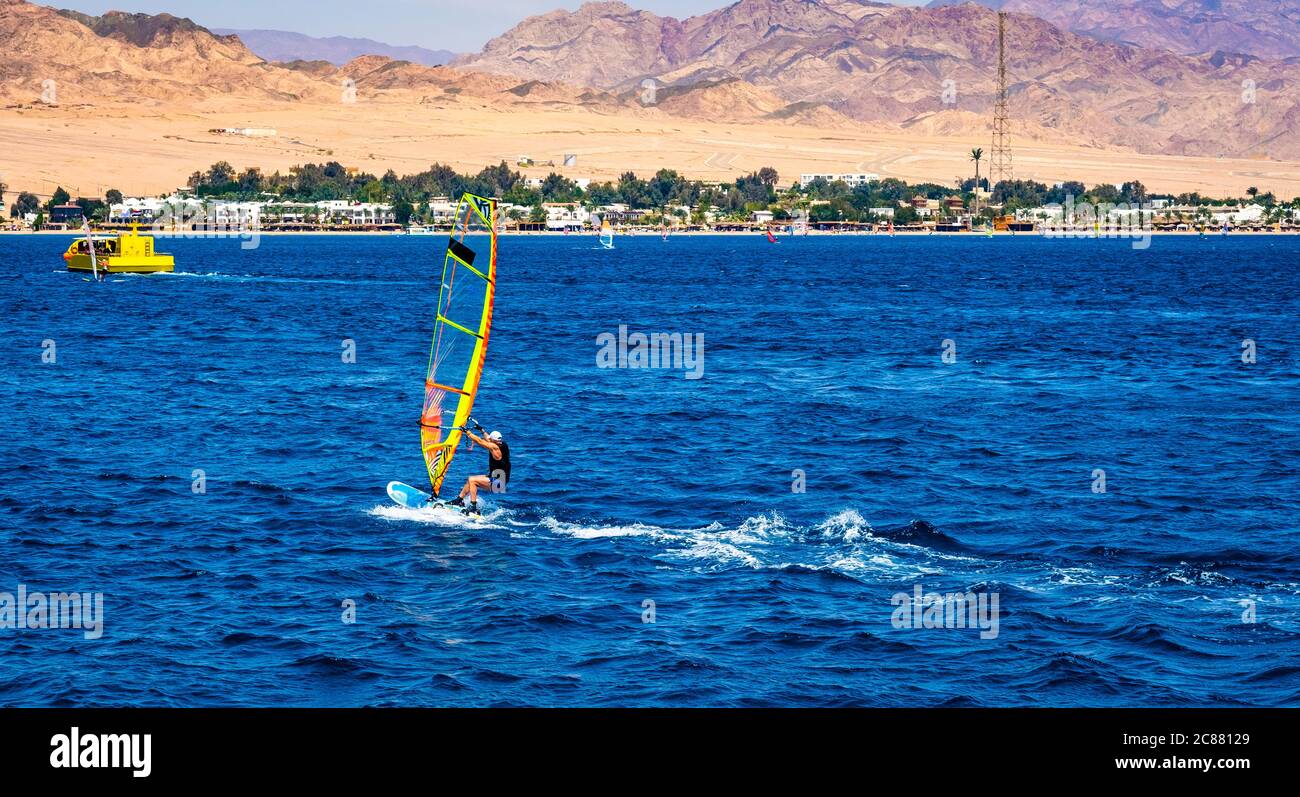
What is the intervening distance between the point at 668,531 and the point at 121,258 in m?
131

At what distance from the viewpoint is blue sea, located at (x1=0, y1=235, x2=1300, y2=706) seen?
2445cm

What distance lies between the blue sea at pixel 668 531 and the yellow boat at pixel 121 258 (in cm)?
7448

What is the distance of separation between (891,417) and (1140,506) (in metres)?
17.9

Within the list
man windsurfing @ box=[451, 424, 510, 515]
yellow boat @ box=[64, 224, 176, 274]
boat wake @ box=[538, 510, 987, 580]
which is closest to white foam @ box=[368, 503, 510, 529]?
man windsurfing @ box=[451, 424, 510, 515]

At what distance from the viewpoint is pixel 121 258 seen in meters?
152

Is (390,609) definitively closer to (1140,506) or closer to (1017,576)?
(1017,576)

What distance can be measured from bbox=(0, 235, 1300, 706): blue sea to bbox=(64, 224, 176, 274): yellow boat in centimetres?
7448

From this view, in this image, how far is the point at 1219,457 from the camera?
45844mm
